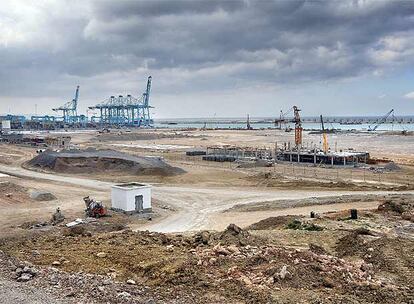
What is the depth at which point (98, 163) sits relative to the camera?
194 ft

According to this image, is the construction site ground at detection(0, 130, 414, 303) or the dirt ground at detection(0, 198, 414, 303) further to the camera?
the construction site ground at detection(0, 130, 414, 303)

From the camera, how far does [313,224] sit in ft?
81.7

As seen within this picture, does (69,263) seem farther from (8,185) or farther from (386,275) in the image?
(8,185)

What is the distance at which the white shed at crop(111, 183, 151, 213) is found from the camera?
1298 inches

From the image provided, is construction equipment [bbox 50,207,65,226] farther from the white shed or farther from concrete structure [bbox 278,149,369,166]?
concrete structure [bbox 278,149,369,166]

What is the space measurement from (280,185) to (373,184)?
888 centimetres

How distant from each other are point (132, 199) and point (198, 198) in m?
7.61

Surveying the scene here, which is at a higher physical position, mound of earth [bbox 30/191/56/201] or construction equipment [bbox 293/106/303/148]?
construction equipment [bbox 293/106/303/148]

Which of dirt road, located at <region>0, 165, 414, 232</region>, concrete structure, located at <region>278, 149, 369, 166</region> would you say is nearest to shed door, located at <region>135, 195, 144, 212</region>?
dirt road, located at <region>0, 165, 414, 232</region>

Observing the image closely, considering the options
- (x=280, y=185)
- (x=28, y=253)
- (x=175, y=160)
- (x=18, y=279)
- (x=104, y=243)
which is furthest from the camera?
(x=175, y=160)

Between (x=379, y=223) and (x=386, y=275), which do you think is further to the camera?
(x=379, y=223)

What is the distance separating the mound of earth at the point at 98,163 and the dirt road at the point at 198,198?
6.82m

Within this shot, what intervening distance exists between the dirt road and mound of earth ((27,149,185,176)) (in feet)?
22.4

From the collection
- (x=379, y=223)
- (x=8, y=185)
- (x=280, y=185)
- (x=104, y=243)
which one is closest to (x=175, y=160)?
(x=280, y=185)
